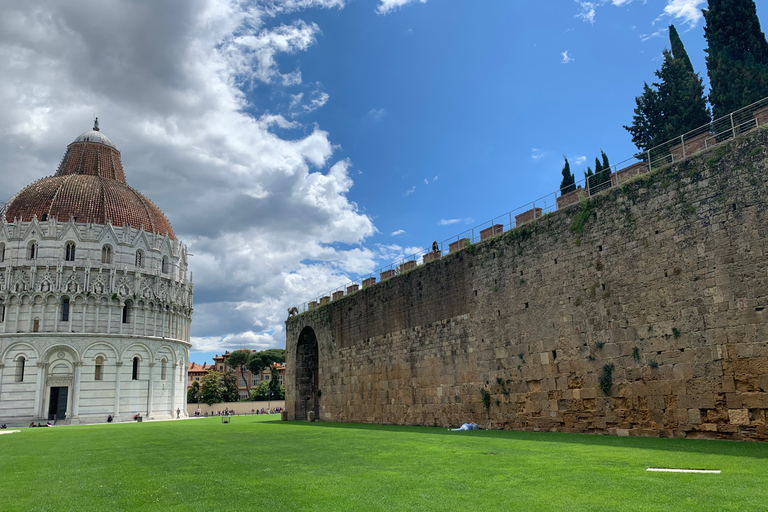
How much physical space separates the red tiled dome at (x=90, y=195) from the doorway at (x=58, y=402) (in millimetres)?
17382

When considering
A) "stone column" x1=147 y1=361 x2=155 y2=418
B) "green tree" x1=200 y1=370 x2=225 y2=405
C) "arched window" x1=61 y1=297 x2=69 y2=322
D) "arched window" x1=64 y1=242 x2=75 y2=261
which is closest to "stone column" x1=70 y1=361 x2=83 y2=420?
"arched window" x1=61 y1=297 x2=69 y2=322

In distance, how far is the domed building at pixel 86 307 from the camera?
54281 mm

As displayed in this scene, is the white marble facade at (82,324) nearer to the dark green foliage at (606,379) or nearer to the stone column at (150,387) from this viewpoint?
the stone column at (150,387)

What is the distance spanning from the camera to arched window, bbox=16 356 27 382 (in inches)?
2124

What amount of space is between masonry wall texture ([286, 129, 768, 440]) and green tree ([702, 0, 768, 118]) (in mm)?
18395

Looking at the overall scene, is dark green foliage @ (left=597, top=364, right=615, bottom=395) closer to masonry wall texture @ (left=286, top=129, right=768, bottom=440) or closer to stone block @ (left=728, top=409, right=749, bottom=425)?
masonry wall texture @ (left=286, top=129, right=768, bottom=440)

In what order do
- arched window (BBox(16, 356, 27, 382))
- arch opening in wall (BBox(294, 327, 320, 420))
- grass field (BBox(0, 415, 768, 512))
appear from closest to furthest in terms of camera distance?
grass field (BBox(0, 415, 768, 512))
arch opening in wall (BBox(294, 327, 320, 420))
arched window (BBox(16, 356, 27, 382))

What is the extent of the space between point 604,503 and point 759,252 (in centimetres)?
959

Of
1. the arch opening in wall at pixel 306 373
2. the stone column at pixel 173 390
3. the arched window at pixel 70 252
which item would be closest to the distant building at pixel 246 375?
the stone column at pixel 173 390

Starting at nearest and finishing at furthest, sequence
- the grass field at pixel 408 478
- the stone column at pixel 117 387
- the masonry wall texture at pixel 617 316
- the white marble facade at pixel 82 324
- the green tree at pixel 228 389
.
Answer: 1. the grass field at pixel 408 478
2. the masonry wall texture at pixel 617 316
3. the white marble facade at pixel 82 324
4. the stone column at pixel 117 387
5. the green tree at pixel 228 389

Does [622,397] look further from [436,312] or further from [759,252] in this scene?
[436,312]

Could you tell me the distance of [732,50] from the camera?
30.8 meters

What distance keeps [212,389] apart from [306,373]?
183 ft

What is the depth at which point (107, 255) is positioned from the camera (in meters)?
58.9
